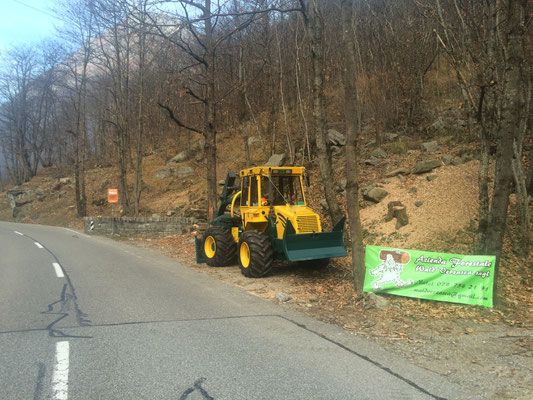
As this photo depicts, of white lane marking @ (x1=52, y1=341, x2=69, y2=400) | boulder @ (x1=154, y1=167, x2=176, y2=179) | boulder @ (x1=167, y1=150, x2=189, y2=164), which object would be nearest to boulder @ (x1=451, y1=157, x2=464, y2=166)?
white lane marking @ (x1=52, y1=341, x2=69, y2=400)

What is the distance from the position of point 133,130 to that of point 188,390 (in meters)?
36.6

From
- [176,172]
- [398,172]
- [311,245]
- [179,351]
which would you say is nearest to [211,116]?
[398,172]

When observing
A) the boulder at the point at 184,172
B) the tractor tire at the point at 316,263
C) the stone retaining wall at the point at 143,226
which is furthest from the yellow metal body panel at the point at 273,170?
the boulder at the point at 184,172

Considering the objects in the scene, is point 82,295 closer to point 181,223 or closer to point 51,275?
point 51,275

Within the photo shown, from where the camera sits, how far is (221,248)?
1219cm

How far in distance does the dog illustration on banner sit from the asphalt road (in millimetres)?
1990

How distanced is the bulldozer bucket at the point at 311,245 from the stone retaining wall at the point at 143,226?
11679mm

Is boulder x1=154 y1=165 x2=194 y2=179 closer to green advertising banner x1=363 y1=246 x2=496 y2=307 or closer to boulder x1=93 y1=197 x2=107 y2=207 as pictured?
boulder x1=93 y1=197 x2=107 y2=207

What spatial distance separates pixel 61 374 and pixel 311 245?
6.54 metres

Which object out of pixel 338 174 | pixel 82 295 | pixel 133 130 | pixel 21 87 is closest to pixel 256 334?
pixel 82 295

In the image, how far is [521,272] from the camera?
976 cm

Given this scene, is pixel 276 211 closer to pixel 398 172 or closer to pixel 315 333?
pixel 315 333

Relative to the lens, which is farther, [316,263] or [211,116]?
[211,116]

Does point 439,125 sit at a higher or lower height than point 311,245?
higher
